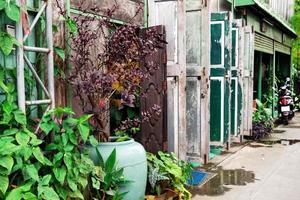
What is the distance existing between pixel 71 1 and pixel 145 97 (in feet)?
5.09

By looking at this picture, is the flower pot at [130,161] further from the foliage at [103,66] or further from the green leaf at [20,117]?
the green leaf at [20,117]

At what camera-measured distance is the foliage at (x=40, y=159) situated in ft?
9.46

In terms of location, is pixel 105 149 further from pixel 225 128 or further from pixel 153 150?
pixel 225 128

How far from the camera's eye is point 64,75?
397cm

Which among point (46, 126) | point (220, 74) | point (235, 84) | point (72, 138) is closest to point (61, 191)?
point (72, 138)

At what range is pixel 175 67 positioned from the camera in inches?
213

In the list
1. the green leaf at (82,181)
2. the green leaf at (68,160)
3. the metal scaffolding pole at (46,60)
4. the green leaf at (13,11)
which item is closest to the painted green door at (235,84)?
the metal scaffolding pole at (46,60)

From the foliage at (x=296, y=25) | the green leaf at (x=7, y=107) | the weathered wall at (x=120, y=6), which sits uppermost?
the foliage at (x=296, y=25)

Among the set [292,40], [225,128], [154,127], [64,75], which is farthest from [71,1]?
[292,40]

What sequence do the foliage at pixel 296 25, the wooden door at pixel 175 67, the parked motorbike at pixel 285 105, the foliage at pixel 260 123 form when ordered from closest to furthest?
the wooden door at pixel 175 67 < the foliage at pixel 260 123 < the parked motorbike at pixel 285 105 < the foliage at pixel 296 25

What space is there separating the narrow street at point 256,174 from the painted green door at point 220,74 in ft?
1.93

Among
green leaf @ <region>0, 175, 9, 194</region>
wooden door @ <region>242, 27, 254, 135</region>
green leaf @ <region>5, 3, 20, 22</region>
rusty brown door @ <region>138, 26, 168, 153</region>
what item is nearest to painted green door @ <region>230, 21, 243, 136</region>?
wooden door @ <region>242, 27, 254, 135</region>

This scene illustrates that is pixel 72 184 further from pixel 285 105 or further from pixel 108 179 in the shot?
pixel 285 105

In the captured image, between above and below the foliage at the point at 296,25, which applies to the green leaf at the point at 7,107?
below
